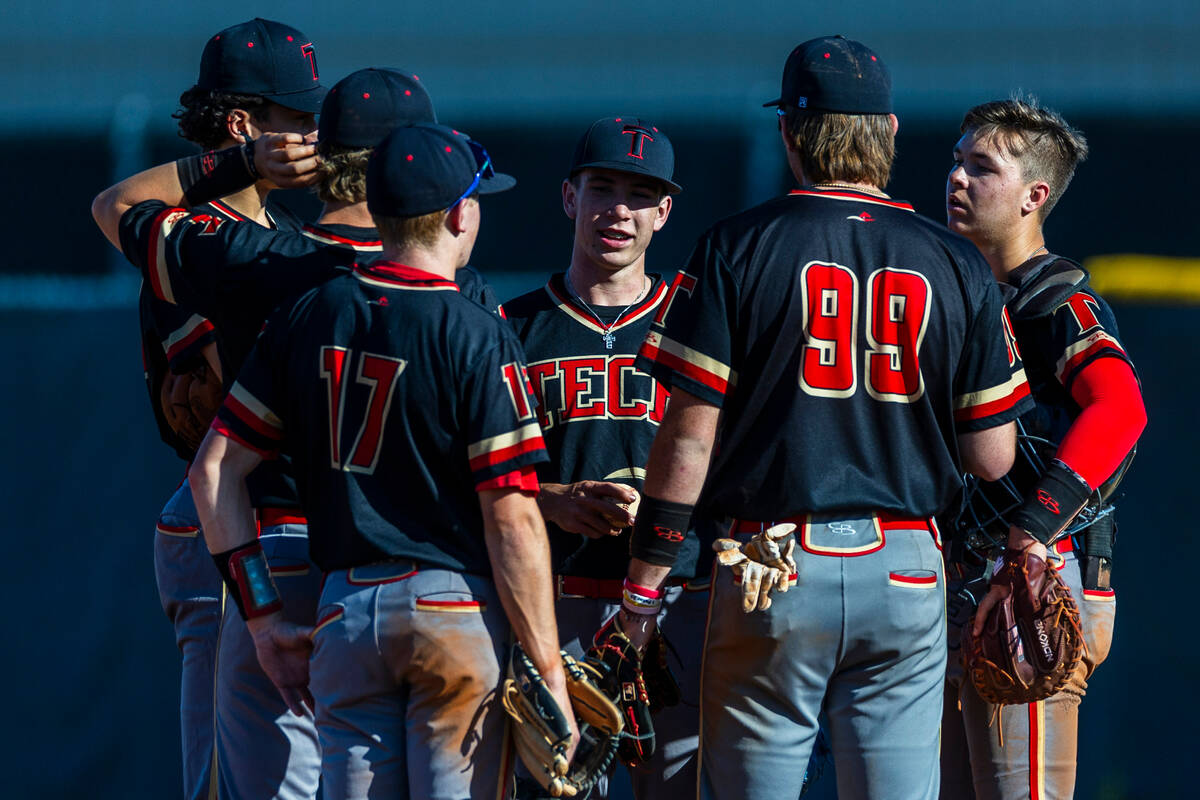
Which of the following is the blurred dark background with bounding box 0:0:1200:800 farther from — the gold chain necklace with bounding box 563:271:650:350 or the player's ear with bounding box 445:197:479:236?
the player's ear with bounding box 445:197:479:236

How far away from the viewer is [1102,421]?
3.10 metres

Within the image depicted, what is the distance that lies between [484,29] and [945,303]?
319cm

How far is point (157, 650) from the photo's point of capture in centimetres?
513

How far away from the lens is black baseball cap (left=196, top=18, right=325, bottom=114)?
326cm

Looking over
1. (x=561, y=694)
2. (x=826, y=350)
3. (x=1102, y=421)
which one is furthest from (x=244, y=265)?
A: (x=1102, y=421)

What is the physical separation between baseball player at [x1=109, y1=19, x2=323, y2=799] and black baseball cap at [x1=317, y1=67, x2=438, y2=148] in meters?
0.37

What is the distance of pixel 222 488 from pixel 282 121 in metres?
1.16

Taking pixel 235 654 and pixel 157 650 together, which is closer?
pixel 235 654

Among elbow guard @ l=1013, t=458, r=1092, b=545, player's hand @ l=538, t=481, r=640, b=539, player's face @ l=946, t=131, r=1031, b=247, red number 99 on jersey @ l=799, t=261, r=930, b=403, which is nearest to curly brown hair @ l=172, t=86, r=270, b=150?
player's hand @ l=538, t=481, r=640, b=539

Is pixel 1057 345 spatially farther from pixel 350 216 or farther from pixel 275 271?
pixel 275 271

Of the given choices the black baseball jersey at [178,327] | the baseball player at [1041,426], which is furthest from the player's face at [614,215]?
the black baseball jersey at [178,327]

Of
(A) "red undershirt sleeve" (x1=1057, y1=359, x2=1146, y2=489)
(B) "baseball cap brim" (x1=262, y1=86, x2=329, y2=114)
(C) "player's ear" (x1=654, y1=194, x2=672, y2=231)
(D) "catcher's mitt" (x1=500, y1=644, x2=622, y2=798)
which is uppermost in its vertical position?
(B) "baseball cap brim" (x1=262, y1=86, x2=329, y2=114)

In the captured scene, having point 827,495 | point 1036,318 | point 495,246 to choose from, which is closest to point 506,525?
point 827,495

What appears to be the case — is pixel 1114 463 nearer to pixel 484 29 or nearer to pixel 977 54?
pixel 977 54
